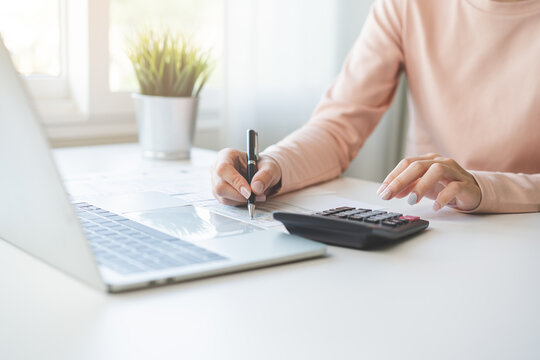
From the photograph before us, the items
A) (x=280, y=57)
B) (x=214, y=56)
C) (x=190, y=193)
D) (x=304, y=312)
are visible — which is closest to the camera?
(x=304, y=312)

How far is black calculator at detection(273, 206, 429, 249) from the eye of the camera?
2.53 ft

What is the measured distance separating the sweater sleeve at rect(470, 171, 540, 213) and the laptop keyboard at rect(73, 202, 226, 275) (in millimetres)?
481

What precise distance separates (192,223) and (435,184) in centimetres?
38

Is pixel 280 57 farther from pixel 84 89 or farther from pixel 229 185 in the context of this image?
pixel 229 185

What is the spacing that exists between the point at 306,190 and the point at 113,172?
0.37 meters

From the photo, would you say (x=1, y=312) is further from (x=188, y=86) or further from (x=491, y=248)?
(x=188, y=86)

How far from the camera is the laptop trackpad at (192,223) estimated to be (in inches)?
31.5

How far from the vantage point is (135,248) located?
0.71m

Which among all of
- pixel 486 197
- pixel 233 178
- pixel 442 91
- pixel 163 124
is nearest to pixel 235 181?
pixel 233 178

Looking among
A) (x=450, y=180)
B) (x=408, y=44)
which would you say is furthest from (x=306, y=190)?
(x=408, y=44)

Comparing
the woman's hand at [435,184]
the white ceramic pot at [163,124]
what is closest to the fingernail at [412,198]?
the woman's hand at [435,184]

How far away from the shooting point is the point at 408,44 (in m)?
1.45

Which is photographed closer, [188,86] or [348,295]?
[348,295]

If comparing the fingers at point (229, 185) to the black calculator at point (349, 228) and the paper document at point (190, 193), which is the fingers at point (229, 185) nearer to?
the paper document at point (190, 193)
